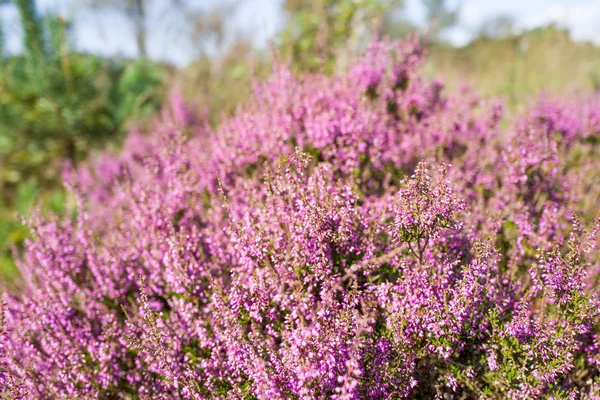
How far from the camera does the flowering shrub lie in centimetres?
225

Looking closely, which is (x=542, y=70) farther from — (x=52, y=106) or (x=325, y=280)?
(x=52, y=106)

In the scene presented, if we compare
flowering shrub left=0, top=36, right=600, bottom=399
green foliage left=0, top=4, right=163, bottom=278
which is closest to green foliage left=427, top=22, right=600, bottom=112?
Result: flowering shrub left=0, top=36, right=600, bottom=399

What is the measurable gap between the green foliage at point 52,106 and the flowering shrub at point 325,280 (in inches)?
241

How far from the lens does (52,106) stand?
898cm

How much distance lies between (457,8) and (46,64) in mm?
32583

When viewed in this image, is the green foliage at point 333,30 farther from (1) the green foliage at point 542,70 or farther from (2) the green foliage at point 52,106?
(2) the green foliage at point 52,106

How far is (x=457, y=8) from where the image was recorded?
3203cm

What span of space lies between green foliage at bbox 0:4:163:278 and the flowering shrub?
612 centimetres

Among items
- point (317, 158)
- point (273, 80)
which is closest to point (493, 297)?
point (317, 158)

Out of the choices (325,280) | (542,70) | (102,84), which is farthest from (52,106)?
(542,70)

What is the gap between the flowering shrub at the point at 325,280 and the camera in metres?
2.25

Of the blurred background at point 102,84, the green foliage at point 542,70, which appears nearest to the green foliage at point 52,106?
the blurred background at point 102,84

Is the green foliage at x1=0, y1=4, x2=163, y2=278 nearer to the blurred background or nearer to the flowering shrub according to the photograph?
the blurred background

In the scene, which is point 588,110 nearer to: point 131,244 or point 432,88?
point 432,88
